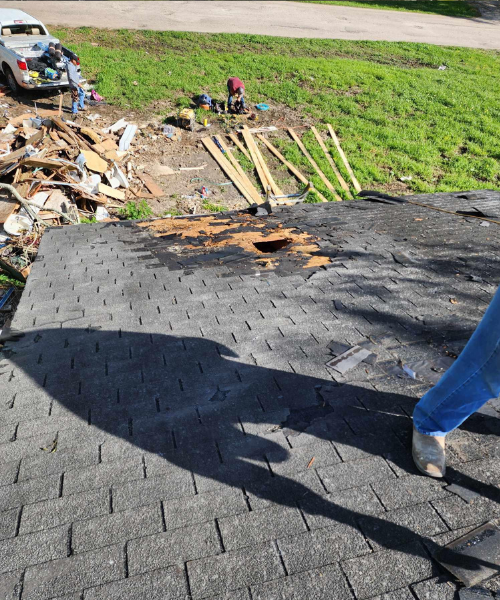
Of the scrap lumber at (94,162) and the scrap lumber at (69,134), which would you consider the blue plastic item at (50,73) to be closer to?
the scrap lumber at (69,134)

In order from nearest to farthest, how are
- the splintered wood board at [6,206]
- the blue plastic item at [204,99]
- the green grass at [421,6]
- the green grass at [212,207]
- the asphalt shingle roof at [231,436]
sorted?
the asphalt shingle roof at [231,436]
the splintered wood board at [6,206]
the green grass at [212,207]
the blue plastic item at [204,99]
the green grass at [421,6]

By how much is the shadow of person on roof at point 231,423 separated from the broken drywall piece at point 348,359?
7.7 inches

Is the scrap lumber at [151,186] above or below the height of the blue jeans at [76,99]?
below

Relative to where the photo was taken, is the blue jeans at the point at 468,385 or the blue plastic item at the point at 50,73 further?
the blue plastic item at the point at 50,73

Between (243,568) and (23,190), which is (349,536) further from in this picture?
(23,190)

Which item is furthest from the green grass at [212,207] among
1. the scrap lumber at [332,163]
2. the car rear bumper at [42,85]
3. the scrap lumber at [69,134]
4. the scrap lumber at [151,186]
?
the car rear bumper at [42,85]

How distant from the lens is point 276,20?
24250 millimetres

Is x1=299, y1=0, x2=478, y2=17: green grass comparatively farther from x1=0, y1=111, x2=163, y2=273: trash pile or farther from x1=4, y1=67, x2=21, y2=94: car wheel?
x1=0, y1=111, x2=163, y2=273: trash pile

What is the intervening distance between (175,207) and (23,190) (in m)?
3.66

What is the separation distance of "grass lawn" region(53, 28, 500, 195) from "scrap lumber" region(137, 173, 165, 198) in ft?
14.7

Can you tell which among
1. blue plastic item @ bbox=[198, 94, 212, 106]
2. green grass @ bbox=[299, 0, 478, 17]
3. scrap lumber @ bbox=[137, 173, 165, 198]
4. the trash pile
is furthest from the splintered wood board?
green grass @ bbox=[299, 0, 478, 17]

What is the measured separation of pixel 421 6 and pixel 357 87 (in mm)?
17007

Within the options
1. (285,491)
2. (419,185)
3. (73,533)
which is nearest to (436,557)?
(285,491)

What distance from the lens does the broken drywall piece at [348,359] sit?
3.37 m
